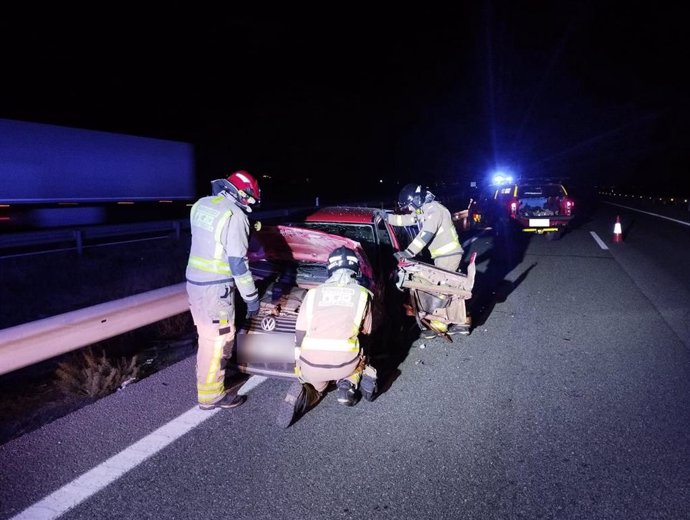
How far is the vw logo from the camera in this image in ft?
13.0

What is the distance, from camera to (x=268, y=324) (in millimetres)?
3986

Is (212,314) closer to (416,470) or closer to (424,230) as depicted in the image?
(416,470)

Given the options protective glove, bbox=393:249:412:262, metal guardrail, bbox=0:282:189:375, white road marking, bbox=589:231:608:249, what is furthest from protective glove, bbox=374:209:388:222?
white road marking, bbox=589:231:608:249

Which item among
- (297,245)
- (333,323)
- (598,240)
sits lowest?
(598,240)

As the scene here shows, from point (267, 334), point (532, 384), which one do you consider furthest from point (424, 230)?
point (267, 334)

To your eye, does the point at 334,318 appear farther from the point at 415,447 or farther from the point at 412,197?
the point at 412,197

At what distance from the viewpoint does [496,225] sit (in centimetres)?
1686

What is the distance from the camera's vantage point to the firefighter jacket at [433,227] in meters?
5.75

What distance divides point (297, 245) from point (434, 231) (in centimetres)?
203

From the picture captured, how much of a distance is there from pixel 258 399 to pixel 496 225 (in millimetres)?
14604

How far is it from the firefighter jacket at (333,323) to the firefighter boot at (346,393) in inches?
10.6

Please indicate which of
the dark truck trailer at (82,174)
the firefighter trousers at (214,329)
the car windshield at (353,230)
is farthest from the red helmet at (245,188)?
the dark truck trailer at (82,174)

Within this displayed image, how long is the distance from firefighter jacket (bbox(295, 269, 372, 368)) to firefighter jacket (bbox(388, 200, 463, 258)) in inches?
83.4

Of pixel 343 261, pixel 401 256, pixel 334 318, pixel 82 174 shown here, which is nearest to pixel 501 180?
pixel 82 174
